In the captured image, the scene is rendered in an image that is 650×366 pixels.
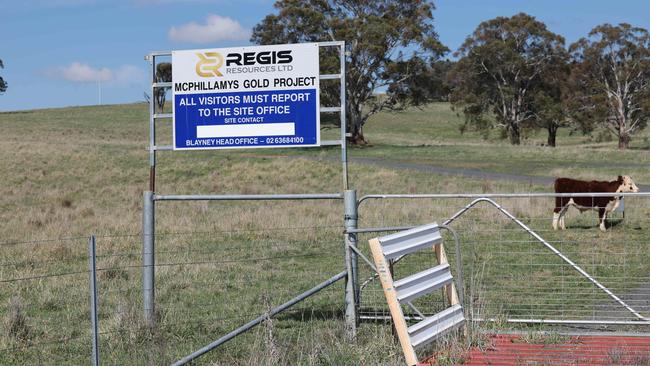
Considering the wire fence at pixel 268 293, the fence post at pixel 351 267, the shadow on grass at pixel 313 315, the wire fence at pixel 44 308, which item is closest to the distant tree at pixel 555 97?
the wire fence at pixel 268 293

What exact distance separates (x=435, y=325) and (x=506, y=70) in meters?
63.0

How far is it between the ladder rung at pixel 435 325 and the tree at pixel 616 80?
6159 cm

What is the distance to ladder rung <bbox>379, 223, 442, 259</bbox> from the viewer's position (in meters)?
6.81

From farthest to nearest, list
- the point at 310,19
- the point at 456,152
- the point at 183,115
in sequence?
the point at 310,19 < the point at 456,152 < the point at 183,115

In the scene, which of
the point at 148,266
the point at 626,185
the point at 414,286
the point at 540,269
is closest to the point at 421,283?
the point at 414,286

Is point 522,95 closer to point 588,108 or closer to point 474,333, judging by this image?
point 588,108

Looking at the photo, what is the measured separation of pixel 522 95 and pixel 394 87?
1316 cm

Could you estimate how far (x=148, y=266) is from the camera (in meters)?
8.04

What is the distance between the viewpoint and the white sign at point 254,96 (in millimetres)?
8500

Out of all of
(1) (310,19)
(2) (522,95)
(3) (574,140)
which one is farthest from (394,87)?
(3) (574,140)

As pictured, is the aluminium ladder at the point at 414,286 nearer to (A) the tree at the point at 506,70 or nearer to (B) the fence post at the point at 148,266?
(B) the fence post at the point at 148,266

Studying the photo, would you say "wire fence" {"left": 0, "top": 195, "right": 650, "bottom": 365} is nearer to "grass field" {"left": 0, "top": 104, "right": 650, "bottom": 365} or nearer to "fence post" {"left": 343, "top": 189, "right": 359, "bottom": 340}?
"grass field" {"left": 0, "top": 104, "right": 650, "bottom": 365}

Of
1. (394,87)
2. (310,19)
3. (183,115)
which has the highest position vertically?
(310,19)

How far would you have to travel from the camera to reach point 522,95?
69.0m
